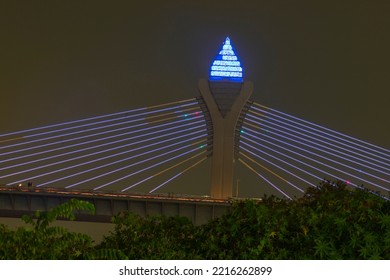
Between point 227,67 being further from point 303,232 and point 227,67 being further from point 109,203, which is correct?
point 303,232

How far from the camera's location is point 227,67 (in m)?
32.3

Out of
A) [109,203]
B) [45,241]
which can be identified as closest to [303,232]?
[45,241]

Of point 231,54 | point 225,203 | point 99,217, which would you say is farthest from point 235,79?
point 99,217

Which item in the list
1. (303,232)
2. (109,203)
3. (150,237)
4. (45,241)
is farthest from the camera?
(109,203)

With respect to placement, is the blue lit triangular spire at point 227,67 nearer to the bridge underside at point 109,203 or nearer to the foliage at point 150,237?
the bridge underside at point 109,203

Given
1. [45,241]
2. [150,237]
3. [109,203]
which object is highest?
[45,241]

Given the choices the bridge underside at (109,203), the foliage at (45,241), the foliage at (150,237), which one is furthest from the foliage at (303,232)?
the bridge underside at (109,203)

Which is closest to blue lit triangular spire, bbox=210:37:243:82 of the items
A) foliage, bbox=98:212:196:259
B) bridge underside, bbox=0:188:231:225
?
bridge underside, bbox=0:188:231:225

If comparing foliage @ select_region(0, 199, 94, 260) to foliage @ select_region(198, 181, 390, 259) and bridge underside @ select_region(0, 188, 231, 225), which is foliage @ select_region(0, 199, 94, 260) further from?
bridge underside @ select_region(0, 188, 231, 225)

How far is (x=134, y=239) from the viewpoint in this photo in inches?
257

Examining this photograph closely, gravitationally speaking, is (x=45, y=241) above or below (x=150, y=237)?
above
